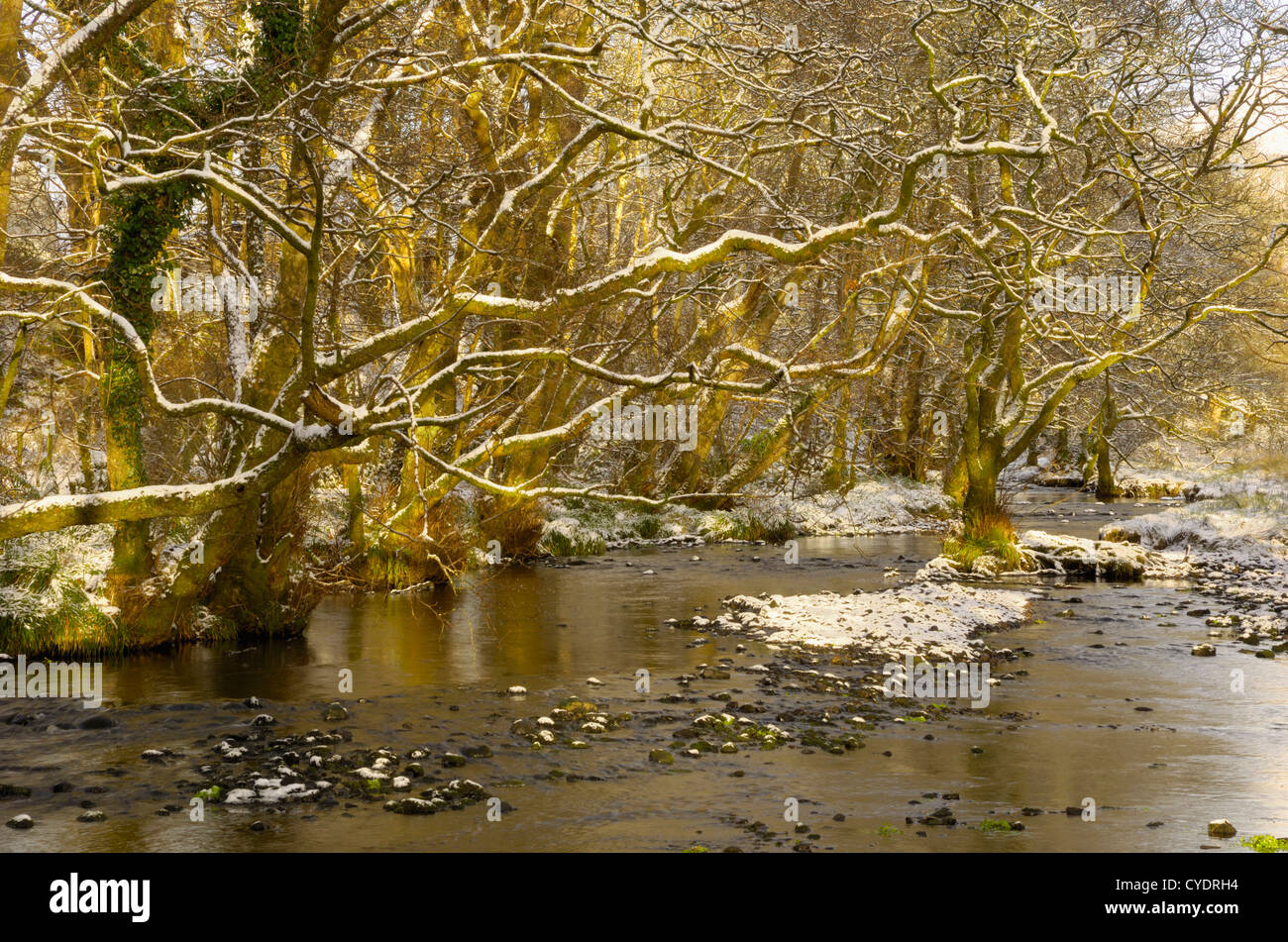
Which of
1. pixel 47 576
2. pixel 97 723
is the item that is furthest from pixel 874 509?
pixel 97 723

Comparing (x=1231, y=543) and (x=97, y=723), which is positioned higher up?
(x=1231, y=543)

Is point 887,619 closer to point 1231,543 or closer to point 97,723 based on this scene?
point 97,723

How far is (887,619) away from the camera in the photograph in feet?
52.7

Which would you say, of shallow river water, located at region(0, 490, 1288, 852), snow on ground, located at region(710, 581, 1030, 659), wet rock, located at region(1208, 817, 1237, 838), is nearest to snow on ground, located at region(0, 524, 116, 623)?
shallow river water, located at region(0, 490, 1288, 852)

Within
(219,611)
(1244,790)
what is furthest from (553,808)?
(219,611)

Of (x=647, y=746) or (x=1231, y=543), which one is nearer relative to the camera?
(x=647, y=746)

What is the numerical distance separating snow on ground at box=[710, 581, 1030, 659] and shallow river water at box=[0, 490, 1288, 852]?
1.79ft

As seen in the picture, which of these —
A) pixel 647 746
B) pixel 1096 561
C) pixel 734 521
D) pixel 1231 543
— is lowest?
pixel 647 746

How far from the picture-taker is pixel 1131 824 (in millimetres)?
7906

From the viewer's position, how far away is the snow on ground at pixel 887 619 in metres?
14.9

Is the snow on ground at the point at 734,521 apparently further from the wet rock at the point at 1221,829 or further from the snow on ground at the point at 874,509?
the wet rock at the point at 1221,829

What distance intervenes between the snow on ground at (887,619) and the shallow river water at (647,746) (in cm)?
55

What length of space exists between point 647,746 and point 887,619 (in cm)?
684
